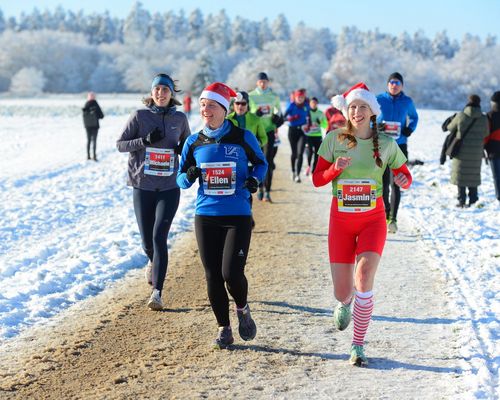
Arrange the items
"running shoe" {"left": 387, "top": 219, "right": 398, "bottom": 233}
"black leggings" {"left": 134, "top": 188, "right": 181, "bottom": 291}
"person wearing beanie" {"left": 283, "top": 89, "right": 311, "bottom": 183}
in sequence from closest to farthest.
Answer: "black leggings" {"left": 134, "top": 188, "right": 181, "bottom": 291}
"running shoe" {"left": 387, "top": 219, "right": 398, "bottom": 233}
"person wearing beanie" {"left": 283, "top": 89, "right": 311, "bottom": 183}

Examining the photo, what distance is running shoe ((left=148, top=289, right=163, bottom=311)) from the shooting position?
639 centimetres

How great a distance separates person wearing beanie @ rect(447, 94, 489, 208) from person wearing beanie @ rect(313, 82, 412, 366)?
7001mm

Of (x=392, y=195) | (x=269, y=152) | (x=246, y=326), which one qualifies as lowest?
(x=246, y=326)

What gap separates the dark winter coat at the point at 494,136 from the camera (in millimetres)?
11844

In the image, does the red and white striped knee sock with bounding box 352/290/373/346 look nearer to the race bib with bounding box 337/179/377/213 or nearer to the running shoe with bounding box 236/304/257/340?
the race bib with bounding box 337/179/377/213

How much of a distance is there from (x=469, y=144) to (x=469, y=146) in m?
0.04

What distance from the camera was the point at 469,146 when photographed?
39.5 feet

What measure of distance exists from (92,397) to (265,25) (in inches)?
7086

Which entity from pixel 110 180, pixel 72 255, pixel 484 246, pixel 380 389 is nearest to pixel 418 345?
pixel 380 389

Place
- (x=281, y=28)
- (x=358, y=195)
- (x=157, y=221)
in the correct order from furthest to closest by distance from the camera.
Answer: (x=281, y=28) < (x=157, y=221) < (x=358, y=195)

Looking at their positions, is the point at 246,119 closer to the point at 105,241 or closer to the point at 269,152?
the point at 269,152

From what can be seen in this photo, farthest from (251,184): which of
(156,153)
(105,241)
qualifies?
(105,241)

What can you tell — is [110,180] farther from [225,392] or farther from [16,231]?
[225,392]

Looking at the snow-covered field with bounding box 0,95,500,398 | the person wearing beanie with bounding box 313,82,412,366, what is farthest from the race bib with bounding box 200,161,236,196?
the snow-covered field with bounding box 0,95,500,398
